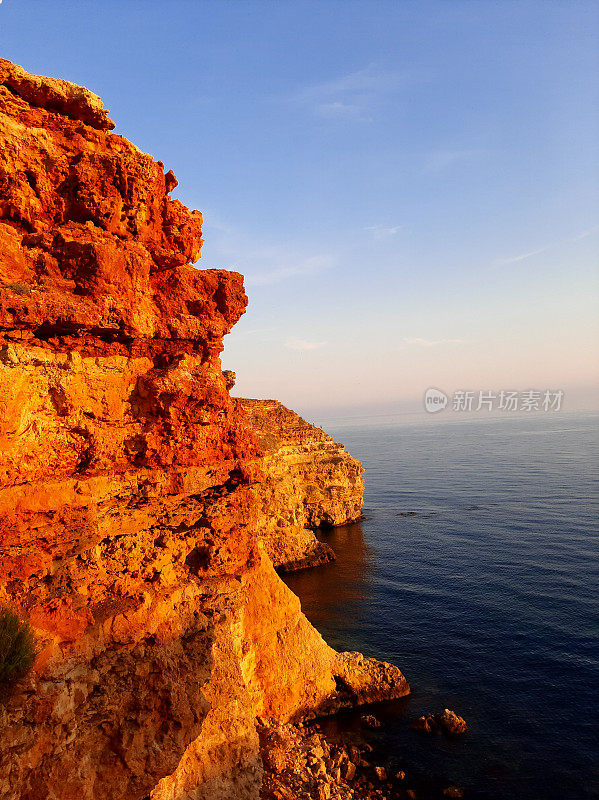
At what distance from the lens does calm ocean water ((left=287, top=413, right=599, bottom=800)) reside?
66.4 feet

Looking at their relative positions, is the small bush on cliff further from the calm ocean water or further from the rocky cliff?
the calm ocean water

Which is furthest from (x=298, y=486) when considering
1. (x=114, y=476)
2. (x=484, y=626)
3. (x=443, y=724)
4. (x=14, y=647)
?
(x=14, y=647)

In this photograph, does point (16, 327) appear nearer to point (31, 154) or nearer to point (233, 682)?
point (31, 154)

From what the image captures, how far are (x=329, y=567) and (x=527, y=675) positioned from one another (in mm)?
26250

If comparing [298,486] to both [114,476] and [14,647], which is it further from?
[14,647]

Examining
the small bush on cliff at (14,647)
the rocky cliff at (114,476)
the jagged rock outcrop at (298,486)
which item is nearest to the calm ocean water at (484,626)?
the jagged rock outcrop at (298,486)

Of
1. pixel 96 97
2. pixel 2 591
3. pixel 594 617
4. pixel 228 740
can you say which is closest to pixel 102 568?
pixel 2 591

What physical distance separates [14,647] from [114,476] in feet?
16.3

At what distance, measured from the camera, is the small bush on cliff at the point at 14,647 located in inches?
393

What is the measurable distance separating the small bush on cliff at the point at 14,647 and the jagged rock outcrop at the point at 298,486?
41.2 metres

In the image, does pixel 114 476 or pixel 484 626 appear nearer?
pixel 114 476

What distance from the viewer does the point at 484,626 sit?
110 feet

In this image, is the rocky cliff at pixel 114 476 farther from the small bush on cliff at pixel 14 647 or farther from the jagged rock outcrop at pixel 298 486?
the jagged rock outcrop at pixel 298 486

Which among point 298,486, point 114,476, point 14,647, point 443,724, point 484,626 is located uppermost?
point 114,476
